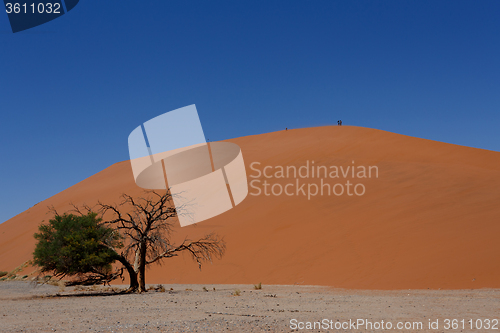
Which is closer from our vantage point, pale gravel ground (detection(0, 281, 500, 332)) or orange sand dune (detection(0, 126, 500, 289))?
pale gravel ground (detection(0, 281, 500, 332))

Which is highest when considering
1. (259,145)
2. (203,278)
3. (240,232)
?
(259,145)

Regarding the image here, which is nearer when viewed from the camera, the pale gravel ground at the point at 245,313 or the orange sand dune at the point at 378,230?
the pale gravel ground at the point at 245,313

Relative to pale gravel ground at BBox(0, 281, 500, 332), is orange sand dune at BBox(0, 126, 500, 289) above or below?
above

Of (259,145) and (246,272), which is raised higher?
(259,145)

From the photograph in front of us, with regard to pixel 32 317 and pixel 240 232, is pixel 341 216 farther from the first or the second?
pixel 32 317

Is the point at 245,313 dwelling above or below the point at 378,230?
below

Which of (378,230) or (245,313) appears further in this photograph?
(378,230)

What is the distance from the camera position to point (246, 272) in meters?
18.5

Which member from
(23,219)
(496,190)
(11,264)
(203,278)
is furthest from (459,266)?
(23,219)

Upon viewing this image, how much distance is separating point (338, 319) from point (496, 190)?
16115mm

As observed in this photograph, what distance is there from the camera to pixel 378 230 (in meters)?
18.2

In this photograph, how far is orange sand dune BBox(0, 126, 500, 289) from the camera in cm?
1452

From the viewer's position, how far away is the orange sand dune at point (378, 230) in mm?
14516

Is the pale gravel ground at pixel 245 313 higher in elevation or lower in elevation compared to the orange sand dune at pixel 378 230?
lower
